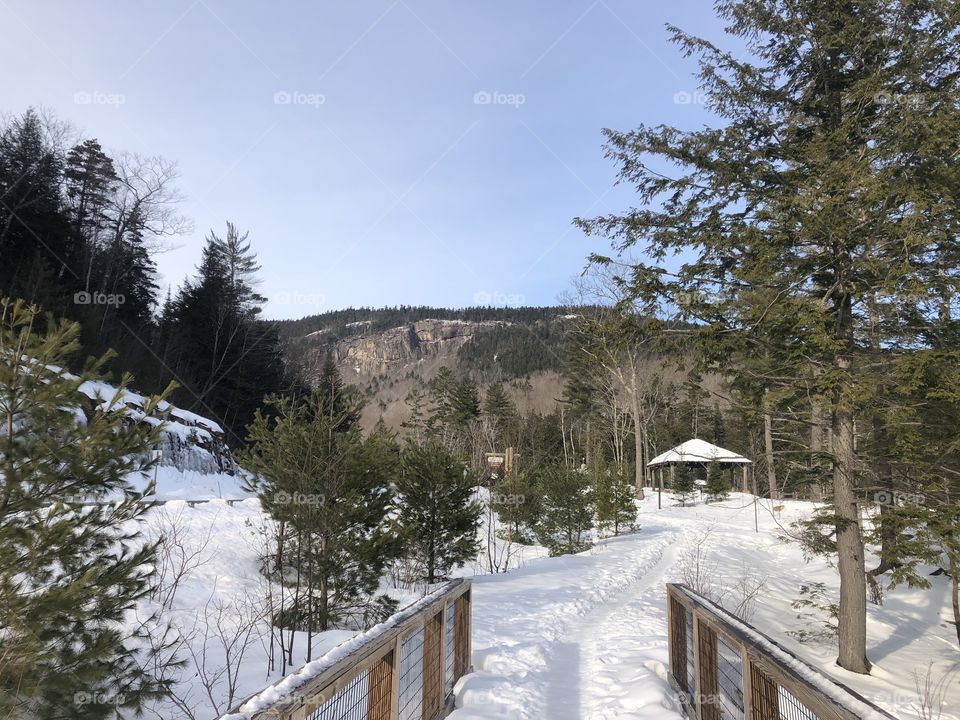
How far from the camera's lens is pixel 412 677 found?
13.7 feet

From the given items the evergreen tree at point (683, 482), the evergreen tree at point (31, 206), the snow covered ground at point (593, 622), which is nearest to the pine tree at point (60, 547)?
the snow covered ground at point (593, 622)

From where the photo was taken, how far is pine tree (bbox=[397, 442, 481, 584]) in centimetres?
1232

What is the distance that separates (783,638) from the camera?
9.49 metres

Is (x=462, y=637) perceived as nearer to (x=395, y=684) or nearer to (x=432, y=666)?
(x=432, y=666)

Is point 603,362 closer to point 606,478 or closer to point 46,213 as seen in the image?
point 606,478

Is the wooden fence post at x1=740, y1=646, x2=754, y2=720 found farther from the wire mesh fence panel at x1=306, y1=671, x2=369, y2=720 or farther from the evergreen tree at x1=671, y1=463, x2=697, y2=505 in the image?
the evergreen tree at x1=671, y1=463, x2=697, y2=505

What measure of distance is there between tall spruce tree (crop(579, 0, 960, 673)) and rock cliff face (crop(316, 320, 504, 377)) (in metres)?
163

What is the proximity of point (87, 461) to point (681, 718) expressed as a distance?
5236 mm

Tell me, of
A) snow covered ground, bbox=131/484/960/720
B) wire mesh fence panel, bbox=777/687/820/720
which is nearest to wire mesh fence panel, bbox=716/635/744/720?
wire mesh fence panel, bbox=777/687/820/720

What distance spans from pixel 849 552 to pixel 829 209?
177 inches

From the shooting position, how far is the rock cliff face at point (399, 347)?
178750 mm

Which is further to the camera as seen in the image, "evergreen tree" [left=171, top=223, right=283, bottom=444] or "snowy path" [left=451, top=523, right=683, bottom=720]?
"evergreen tree" [left=171, top=223, right=283, bottom=444]

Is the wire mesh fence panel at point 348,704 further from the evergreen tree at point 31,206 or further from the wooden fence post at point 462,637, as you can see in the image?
the evergreen tree at point 31,206

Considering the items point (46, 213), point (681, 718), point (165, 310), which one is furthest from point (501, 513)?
point (165, 310)
